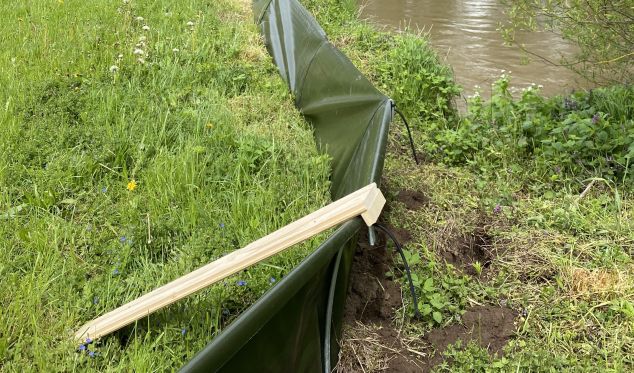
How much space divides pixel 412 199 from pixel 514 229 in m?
0.60

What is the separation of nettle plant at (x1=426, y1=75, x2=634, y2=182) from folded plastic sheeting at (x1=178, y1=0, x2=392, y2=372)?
0.86 metres

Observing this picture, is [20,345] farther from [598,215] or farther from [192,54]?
[192,54]

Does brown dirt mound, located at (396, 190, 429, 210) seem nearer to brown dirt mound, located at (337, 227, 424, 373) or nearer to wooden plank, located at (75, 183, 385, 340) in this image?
brown dirt mound, located at (337, 227, 424, 373)

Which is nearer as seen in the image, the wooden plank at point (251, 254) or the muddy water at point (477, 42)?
the wooden plank at point (251, 254)

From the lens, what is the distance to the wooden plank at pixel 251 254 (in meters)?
1.81

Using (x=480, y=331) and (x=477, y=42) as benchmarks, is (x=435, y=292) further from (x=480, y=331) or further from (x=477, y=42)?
(x=477, y=42)

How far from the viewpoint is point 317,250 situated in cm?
163

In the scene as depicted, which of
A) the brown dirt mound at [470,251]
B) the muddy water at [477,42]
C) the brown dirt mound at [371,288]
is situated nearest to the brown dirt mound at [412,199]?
the brown dirt mound at [470,251]

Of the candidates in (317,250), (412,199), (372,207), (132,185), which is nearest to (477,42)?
(412,199)

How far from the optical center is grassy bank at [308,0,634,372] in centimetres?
229

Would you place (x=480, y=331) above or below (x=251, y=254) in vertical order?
below

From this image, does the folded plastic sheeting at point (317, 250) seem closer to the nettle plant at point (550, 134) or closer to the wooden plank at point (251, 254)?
the wooden plank at point (251, 254)

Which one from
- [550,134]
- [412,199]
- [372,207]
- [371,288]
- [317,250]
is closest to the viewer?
[317,250]

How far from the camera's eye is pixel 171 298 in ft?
6.43
